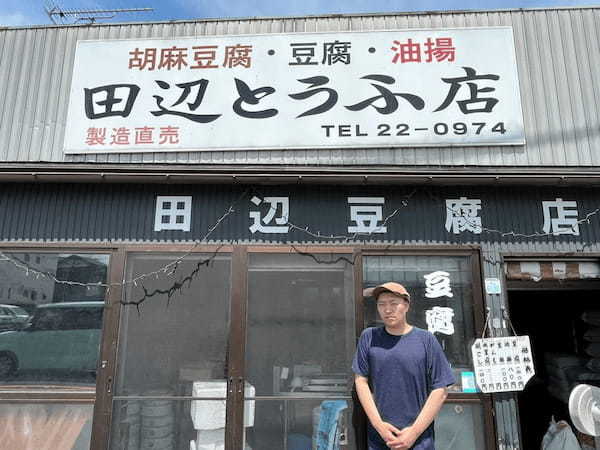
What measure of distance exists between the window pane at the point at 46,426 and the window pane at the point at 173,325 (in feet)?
1.67

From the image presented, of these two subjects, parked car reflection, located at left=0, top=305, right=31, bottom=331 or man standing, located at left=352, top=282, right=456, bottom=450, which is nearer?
man standing, located at left=352, top=282, right=456, bottom=450

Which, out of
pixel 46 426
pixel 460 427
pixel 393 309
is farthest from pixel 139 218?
pixel 460 427

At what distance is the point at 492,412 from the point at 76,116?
5.85m

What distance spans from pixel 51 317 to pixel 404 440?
3.86 meters

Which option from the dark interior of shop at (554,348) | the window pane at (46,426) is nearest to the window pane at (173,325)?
the window pane at (46,426)

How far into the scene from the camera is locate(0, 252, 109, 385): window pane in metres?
4.74

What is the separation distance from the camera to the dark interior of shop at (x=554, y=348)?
6672mm

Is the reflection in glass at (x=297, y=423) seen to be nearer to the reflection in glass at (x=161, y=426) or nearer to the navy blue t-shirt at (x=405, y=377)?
the reflection in glass at (x=161, y=426)

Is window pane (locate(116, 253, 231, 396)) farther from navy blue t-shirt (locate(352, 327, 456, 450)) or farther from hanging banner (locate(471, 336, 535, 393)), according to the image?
hanging banner (locate(471, 336, 535, 393))

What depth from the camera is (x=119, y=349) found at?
4750mm

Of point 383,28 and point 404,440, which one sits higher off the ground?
point 383,28

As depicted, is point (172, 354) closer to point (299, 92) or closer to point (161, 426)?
point (161, 426)

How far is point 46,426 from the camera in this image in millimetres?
4660

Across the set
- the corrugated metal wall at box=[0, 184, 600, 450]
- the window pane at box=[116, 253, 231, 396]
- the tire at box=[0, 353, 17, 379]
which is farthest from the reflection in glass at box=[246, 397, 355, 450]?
the tire at box=[0, 353, 17, 379]
